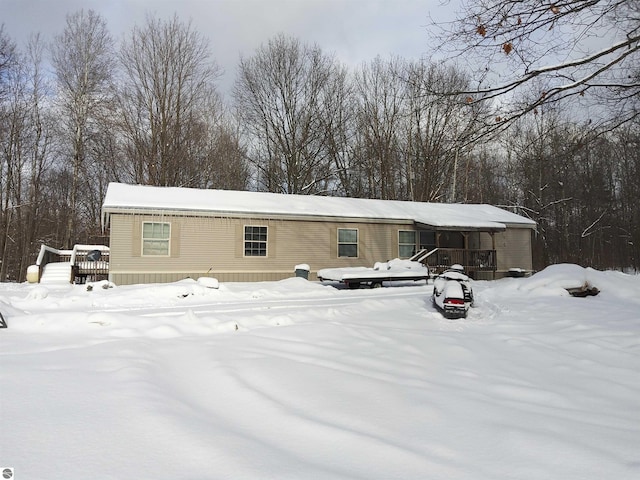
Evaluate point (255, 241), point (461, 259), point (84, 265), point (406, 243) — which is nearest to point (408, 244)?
point (406, 243)

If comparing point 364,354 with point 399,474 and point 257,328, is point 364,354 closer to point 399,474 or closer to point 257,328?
point 257,328

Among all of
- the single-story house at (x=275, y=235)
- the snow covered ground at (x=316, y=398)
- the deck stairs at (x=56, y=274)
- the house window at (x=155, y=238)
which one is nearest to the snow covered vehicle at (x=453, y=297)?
the snow covered ground at (x=316, y=398)

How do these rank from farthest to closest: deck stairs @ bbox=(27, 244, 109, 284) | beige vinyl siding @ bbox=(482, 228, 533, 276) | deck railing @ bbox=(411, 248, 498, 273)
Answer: beige vinyl siding @ bbox=(482, 228, 533, 276), deck railing @ bbox=(411, 248, 498, 273), deck stairs @ bbox=(27, 244, 109, 284)

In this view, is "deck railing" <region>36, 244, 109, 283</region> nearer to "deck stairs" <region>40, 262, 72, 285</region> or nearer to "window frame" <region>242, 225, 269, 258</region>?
"deck stairs" <region>40, 262, 72, 285</region>

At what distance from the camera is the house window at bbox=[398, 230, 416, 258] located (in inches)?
733

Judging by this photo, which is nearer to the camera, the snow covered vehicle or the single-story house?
the snow covered vehicle

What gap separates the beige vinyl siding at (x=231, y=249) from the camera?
14.5 metres

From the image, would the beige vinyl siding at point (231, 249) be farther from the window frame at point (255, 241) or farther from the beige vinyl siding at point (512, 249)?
the beige vinyl siding at point (512, 249)

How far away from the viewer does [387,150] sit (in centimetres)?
3133

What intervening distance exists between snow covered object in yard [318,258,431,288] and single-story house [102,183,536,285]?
2199 millimetres

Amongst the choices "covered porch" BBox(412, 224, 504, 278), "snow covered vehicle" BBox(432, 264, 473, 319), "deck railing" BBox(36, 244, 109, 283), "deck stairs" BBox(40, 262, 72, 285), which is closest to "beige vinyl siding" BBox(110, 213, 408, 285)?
"covered porch" BBox(412, 224, 504, 278)

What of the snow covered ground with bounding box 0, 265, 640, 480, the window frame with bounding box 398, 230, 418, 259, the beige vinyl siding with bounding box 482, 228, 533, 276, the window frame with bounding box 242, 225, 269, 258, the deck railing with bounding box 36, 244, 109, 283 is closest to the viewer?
the snow covered ground with bounding box 0, 265, 640, 480

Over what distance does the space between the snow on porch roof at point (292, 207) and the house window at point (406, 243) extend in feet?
2.54

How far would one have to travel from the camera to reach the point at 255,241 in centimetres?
1627
